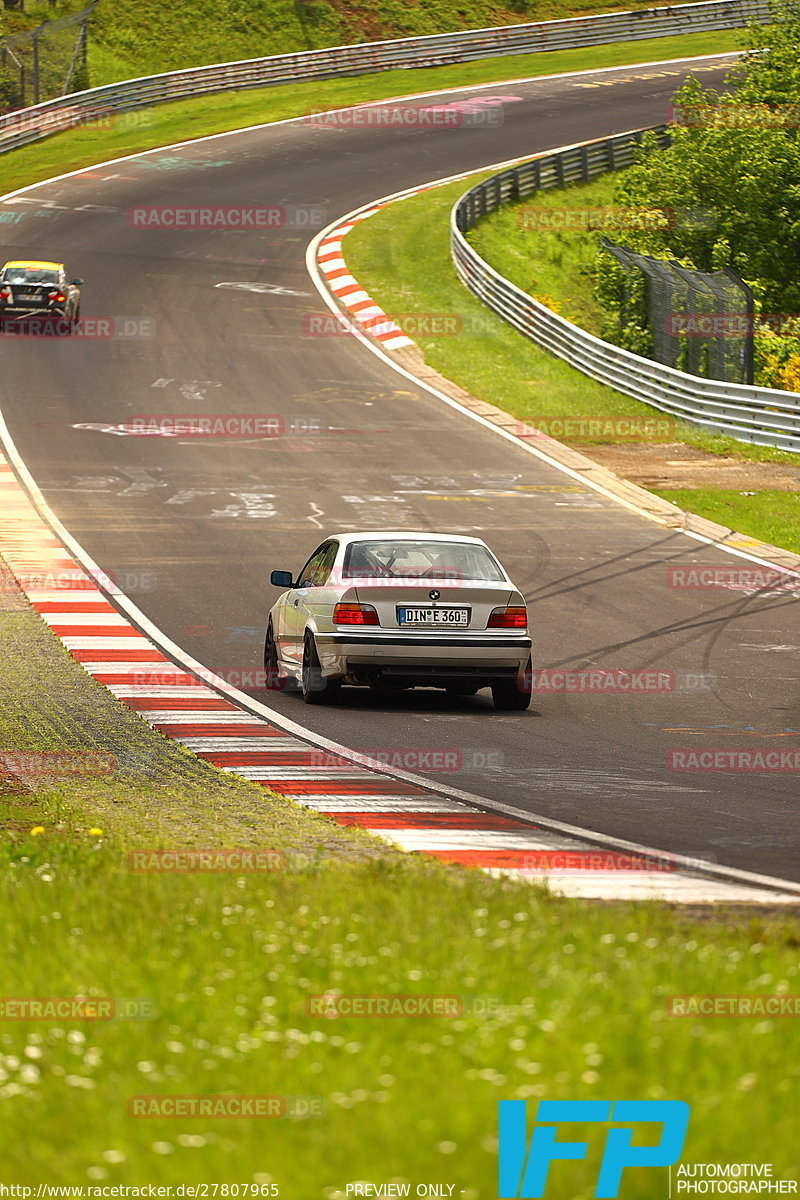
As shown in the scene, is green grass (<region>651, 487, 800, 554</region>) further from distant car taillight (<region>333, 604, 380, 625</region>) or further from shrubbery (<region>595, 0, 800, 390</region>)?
A: shrubbery (<region>595, 0, 800, 390</region>)

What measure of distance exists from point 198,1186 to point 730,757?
8.20 metres

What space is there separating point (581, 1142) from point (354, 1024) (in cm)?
100

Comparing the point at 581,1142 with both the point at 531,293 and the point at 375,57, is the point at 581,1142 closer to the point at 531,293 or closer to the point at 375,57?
the point at 531,293

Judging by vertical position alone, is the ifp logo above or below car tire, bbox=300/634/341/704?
above

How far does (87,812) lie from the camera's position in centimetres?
897

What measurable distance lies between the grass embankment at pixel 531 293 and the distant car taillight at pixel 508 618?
35.0 ft

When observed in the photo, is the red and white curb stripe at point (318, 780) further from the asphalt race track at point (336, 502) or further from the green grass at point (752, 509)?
the green grass at point (752, 509)

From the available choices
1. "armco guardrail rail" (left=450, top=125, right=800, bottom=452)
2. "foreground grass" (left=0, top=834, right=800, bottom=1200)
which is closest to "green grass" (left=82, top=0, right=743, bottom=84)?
"armco guardrail rail" (left=450, top=125, right=800, bottom=452)

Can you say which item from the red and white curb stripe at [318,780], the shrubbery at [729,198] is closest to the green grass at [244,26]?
the shrubbery at [729,198]

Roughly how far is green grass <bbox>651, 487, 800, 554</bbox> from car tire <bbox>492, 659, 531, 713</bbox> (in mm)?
10403

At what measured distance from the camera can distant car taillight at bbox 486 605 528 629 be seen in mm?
13531

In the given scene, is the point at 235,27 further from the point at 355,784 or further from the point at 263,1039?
the point at 263,1039

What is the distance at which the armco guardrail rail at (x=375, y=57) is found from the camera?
5859 cm

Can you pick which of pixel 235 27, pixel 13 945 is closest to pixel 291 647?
pixel 13 945
